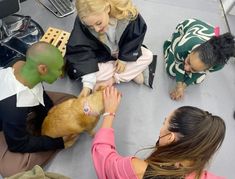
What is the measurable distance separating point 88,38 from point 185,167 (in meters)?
0.70

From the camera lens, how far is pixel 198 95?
1615mm

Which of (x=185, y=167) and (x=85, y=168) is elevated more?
(x=185, y=167)

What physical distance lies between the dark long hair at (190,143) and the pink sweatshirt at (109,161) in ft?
0.29

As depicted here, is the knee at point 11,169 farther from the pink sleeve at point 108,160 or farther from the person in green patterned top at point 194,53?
the person in green patterned top at point 194,53

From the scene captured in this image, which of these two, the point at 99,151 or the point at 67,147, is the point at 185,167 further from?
the point at 67,147

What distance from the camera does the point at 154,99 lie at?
157cm

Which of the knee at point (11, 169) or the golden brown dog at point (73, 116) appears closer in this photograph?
the golden brown dog at point (73, 116)

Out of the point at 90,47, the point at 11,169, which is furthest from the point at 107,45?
the point at 11,169

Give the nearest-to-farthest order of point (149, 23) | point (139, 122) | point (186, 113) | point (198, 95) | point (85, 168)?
point (186, 113) < point (85, 168) < point (139, 122) < point (198, 95) < point (149, 23)

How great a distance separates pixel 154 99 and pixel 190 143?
688 millimetres

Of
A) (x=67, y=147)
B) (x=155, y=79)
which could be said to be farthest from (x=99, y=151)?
(x=155, y=79)

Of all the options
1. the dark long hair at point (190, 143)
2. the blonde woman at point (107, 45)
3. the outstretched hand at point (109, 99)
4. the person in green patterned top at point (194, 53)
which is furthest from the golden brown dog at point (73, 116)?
the person in green patterned top at point (194, 53)

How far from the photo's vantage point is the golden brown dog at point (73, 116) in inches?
42.5

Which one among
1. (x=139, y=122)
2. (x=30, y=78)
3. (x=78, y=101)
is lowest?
(x=139, y=122)
